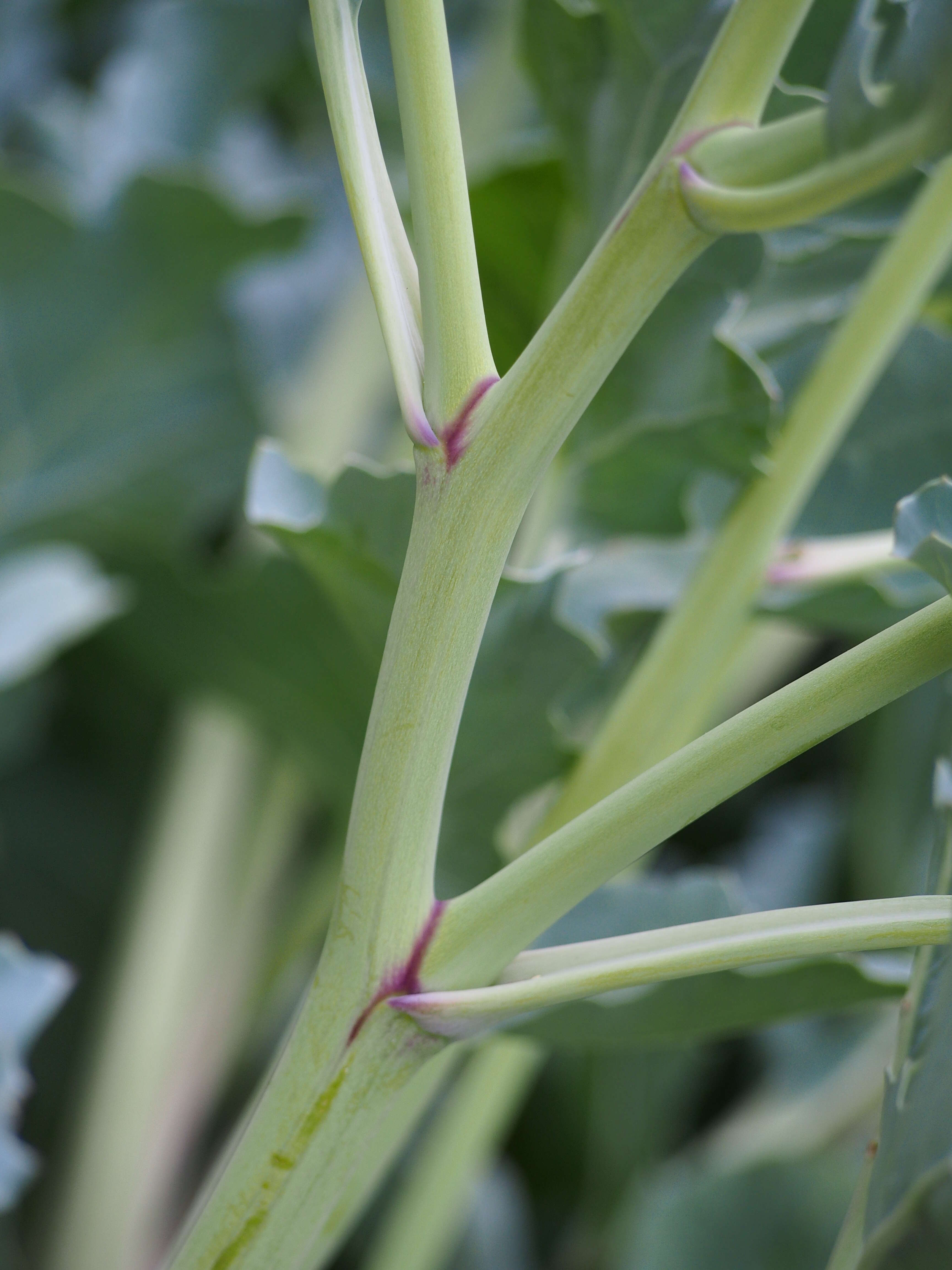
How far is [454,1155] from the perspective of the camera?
0.30 m

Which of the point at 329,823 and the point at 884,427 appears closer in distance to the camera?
the point at 884,427

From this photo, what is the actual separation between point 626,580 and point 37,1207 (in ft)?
0.96

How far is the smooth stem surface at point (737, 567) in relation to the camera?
7.0 inches

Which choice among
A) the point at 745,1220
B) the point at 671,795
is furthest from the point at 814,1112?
the point at 671,795

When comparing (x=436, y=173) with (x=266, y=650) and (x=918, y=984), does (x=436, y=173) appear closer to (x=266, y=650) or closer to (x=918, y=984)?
(x=918, y=984)

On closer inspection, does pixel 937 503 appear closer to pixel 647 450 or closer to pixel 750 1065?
pixel 647 450

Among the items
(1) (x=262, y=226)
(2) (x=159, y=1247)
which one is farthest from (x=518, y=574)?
(2) (x=159, y=1247)

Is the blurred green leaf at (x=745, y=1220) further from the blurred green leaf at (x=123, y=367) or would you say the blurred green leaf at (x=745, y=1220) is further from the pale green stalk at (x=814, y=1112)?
the blurred green leaf at (x=123, y=367)

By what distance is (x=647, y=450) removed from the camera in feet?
0.68

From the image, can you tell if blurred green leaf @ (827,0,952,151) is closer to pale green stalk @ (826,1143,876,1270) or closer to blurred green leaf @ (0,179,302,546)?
pale green stalk @ (826,1143,876,1270)

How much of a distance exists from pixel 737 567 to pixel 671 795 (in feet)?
0.27

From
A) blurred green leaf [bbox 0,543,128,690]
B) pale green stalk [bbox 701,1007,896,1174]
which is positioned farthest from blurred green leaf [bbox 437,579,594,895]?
pale green stalk [bbox 701,1007,896,1174]

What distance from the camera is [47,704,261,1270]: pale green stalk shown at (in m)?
0.34

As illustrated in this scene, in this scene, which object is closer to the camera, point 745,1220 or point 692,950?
point 692,950
